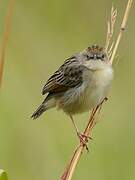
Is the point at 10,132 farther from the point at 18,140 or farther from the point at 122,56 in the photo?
the point at 122,56

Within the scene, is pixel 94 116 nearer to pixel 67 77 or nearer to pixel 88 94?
pixel 88 94

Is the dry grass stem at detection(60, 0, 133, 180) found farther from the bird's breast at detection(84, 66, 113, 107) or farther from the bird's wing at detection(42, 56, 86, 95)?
the bird's wing at detection(42, 56, 86, 95)

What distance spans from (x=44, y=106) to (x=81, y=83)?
20.0 inches

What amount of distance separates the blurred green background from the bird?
1.04ft

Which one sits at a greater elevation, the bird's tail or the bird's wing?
the bird's wing

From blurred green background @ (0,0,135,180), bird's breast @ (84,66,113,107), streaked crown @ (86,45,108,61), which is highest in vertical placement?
streaked crown @ (86,45,108,61)

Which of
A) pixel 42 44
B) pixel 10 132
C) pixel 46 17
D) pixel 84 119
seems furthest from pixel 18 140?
pixel 46 17

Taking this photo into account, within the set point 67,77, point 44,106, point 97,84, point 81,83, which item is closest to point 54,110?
point 44,106

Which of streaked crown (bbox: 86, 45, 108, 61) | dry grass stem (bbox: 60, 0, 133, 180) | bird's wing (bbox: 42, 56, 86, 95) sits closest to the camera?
dry grass stem (bbox: 60, 0, 133, 180)

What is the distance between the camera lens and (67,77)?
24.9 ft

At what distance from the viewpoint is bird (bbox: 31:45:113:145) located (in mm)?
7098

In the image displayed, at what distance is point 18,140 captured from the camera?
25.8 ft

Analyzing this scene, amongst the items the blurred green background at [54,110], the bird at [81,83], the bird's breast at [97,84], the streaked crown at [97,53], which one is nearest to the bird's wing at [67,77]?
the bird at [81,83]

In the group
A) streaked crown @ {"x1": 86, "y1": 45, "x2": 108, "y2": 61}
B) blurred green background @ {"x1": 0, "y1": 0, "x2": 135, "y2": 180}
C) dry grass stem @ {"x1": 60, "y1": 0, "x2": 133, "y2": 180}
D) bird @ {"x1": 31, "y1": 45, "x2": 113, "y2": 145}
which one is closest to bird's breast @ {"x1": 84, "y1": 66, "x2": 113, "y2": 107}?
bird @ {"x1": 31, "y1": 45, "x2": 113, "y2": 145}
